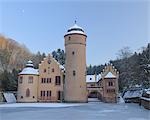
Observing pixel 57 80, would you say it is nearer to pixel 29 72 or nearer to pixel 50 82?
pixel 50 82

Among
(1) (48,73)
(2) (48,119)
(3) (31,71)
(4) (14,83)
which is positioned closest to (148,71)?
(1) (48,73)

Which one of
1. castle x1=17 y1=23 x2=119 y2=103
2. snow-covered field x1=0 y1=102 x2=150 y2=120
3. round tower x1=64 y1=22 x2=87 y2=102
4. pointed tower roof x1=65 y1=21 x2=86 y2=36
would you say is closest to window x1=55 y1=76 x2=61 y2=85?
castle x1=17 y1=23 x2=119 y2=103

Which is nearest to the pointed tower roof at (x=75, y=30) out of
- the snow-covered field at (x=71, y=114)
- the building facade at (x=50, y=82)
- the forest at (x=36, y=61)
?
the building facade at (x=50, y=82)

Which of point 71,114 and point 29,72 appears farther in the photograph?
point 29,72

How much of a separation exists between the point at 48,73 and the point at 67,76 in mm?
3975

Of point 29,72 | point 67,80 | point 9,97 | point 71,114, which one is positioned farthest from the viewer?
point 9,97

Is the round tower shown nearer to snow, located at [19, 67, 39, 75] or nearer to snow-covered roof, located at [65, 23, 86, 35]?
snow-covered roof, located at [65, 23, 86, 35]

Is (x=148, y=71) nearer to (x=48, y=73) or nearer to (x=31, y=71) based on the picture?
(x=48, y=73)

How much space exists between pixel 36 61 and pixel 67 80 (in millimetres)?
23957

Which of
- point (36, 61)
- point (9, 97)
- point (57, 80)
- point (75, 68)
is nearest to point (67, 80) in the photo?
point (75, 68)

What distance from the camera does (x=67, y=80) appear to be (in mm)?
34812

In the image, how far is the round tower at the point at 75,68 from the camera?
3441 cm

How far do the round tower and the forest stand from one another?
849 centimetres

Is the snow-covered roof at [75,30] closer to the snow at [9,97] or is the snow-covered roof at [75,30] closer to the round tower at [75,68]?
the round tower at [75,68]
